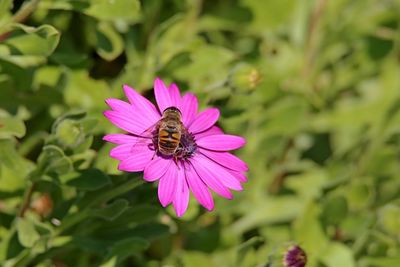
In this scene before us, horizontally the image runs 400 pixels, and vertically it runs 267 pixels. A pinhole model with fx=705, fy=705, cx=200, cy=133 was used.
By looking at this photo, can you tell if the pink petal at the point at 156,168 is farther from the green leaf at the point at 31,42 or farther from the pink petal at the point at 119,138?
the green leaf at the point at 31,42

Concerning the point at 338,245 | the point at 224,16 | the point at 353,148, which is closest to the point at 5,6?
the point at 224,16

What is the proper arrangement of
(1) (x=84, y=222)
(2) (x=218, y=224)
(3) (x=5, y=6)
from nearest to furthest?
(3) (x=5, y=6)
(1) (x=84, y=222)
(2) (x=218, y=224)

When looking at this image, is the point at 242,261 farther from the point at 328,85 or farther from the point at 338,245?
the point at 328,85

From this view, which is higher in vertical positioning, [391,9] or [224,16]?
[391,9]

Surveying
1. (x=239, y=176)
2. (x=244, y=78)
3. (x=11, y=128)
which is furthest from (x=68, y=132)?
(x=244, y=78)

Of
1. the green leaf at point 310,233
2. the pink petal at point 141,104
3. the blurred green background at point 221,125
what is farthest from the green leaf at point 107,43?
the green leaf at point 310,233

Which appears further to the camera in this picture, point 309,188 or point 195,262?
point 309,188

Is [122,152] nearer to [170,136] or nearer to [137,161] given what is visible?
[137,161]
